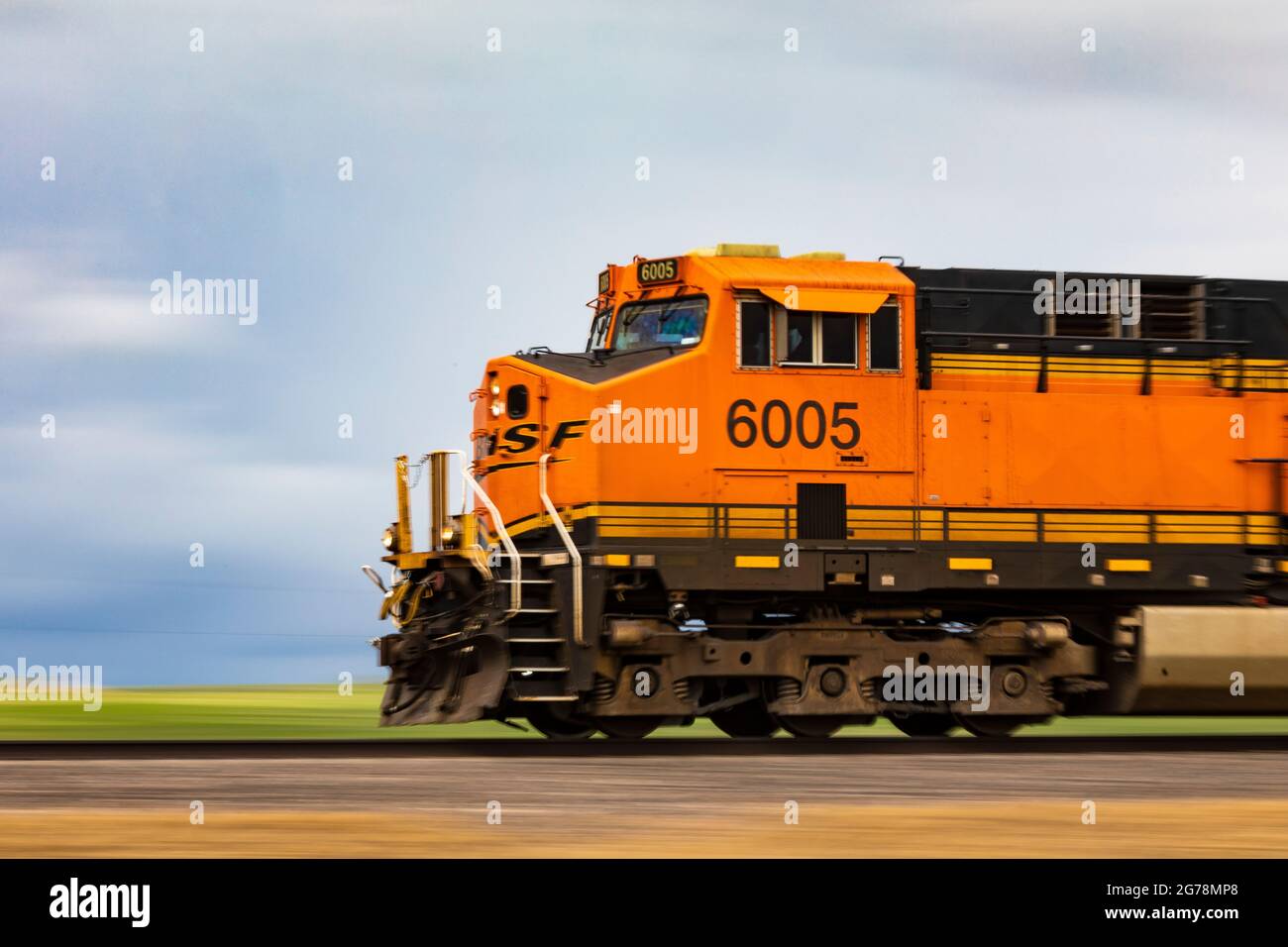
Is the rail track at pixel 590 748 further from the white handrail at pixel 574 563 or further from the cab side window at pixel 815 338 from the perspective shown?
the cab side window at pixel 815 338

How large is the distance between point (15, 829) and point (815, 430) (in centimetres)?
899

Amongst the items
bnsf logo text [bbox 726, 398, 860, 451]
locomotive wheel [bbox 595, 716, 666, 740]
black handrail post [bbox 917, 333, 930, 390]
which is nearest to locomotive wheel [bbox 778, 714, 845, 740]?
locomotive wheel [bbox 595, 716, 666, 740]

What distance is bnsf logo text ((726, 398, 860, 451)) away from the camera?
16.0 metres

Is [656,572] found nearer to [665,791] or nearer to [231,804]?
[665,791]

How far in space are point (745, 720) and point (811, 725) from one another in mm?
1056

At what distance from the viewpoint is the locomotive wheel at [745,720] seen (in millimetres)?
17078

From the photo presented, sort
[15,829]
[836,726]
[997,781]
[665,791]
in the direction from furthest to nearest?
[836,726] < [997,781] < [665,791] < [15,829]

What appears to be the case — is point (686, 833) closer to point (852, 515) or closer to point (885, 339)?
point (852, 515)

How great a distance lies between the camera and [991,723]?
54.9 feet

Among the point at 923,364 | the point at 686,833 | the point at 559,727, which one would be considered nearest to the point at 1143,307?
the point at 923,364

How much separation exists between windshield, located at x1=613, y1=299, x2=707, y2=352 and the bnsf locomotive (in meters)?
0.04

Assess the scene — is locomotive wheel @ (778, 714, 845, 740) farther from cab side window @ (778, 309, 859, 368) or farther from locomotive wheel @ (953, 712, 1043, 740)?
cab side window @ (778, 309, 859, 368)

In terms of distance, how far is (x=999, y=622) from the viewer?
16734 mm

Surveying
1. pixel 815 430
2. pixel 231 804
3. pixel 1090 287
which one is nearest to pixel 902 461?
pixel 815 430
